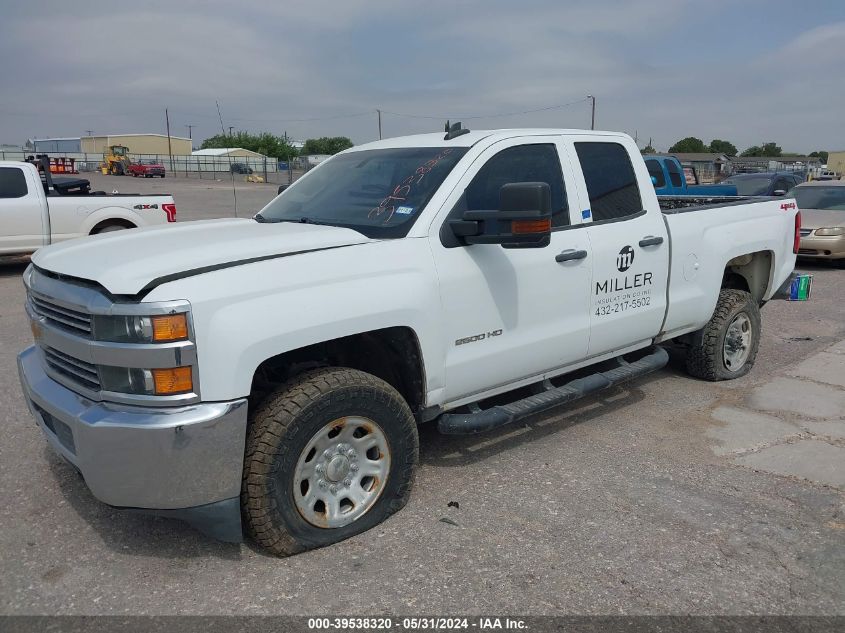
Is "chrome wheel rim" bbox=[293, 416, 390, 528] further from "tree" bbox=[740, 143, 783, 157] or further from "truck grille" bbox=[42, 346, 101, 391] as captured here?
"tree" bbox=[740, 143, 783, 157]

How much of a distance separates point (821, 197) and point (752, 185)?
106 inches

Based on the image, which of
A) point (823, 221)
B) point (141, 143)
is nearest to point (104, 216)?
point (823, 221)

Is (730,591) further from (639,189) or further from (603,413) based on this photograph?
(639,189)

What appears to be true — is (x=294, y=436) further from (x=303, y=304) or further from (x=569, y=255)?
(x=569, y=255)

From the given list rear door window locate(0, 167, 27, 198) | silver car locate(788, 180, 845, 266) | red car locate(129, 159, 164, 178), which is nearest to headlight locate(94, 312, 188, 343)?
rear door window locate(0, 167, 27, 198)

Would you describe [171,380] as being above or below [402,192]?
below

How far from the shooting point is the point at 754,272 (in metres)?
6.10

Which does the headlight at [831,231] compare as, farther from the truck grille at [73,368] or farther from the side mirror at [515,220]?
the truck grille at [73,368]

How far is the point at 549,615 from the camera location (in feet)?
9.25

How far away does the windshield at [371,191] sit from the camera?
3717 millimetres

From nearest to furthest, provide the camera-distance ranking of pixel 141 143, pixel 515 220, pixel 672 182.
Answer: pixel 515 220 → pixel 672 182 → pixel 141 143

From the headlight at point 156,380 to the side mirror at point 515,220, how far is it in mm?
1511

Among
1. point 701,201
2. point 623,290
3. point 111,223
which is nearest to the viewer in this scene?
point 623,290

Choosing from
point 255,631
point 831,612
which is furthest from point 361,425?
point 831,612
